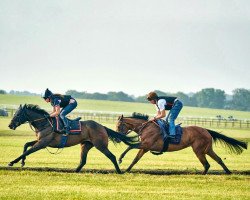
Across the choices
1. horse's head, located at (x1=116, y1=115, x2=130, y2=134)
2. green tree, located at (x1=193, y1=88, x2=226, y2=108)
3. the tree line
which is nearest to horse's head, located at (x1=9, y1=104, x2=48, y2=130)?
horse's head, located at (x1=116, y1=115, x2=130, y2=134)

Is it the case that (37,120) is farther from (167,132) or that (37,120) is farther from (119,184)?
(119,184)

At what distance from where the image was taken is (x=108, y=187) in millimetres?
16078

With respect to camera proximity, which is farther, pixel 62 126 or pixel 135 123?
pixel 135 123

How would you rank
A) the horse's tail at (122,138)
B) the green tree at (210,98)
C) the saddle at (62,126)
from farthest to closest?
1. the green tree at (210,98)
2. the horse's tail at (122,138)
3. the saddle at (62,126)

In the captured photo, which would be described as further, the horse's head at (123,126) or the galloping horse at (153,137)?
the horse's head at (123,126)

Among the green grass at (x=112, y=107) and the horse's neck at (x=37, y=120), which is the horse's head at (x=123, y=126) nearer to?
the horse's neck at (x=37, y=120)

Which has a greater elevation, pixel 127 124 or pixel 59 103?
pixel 59 103

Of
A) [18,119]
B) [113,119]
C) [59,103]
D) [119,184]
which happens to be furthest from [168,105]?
[113,119]

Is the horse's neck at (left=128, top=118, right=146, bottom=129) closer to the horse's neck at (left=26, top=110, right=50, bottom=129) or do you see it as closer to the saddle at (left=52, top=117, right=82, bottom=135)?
the saddle at (left=52, top=117, right=82, bottom=135)

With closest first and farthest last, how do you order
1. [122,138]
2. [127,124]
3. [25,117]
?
[25,117] < [127,124] < [122,138]

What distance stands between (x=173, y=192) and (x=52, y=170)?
5.24m

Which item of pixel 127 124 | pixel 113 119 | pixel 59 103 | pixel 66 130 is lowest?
pixel 113 119

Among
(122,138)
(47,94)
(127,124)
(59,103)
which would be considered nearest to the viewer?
(47,94)

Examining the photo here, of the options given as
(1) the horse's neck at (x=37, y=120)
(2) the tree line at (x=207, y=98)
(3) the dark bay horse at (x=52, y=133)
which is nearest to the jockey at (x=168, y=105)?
(3) the dark bay horse at (x=52, y=133)
